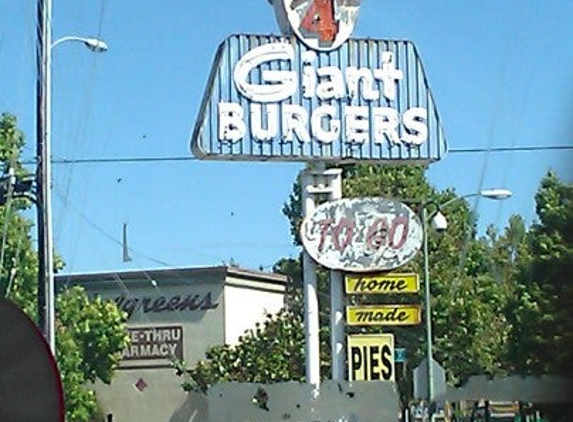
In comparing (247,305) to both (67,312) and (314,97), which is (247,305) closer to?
(67,312)

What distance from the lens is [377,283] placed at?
849 inches

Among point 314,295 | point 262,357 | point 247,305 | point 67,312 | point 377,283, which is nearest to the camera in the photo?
point 377,283

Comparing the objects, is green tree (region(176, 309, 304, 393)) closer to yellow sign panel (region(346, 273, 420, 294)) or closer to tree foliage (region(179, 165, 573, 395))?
tree foliage (region(179, 165, 573, 395))

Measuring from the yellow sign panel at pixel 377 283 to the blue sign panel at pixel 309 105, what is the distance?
2.05 m

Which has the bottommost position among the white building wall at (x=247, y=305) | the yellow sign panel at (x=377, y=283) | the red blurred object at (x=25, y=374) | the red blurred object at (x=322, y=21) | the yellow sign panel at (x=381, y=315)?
the red blurred object at (x=25, y=374)

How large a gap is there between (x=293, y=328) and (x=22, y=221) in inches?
536

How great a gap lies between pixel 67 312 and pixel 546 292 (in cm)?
2376

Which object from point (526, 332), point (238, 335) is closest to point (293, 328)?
point (238, 335)

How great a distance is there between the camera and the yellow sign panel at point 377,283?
70.4 feet

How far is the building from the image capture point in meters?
54.5

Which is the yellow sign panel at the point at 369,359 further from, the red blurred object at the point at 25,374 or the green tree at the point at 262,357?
the green tree at the point at 262,357

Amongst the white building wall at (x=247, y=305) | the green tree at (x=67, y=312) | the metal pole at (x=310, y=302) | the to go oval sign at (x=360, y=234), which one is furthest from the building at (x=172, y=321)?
the to go oval sign at (x=360, y=234)

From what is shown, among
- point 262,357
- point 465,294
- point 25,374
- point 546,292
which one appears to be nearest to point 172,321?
point 262,357

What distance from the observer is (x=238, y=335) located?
178ft
